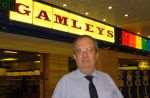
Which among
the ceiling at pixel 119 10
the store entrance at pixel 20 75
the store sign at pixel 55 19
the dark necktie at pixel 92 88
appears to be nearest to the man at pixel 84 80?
the dark necktie at pixel 92 88

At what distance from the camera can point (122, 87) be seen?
26.6 ft

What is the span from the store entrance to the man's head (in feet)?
11.8

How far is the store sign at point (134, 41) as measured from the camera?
7.46 metres

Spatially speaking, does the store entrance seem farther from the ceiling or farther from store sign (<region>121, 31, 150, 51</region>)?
the ceiling

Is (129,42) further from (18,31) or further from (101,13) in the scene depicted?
(101,13)

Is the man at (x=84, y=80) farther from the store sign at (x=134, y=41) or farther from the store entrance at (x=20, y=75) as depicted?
the store sign at (x=134, y=41)

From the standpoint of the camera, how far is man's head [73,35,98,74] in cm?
199

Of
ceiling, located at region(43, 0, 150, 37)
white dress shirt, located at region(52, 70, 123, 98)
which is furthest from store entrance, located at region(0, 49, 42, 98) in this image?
ceiling, located at region(43, 0, 150, 37)

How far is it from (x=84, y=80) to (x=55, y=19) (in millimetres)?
3097

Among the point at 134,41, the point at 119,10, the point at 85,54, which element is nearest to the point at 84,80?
the point at 85,54

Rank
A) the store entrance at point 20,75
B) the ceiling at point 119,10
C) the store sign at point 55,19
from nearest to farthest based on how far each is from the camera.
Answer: the store sign at point 55,19 → the store entrance at point 20,75 → the ceiling at point 119,10

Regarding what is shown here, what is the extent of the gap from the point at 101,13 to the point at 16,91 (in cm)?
1108

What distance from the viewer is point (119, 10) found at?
15.9 metres

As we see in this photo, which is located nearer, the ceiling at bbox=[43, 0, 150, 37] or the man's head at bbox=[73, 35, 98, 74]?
the man's head at bbox=[73, 35, 98, 74]
